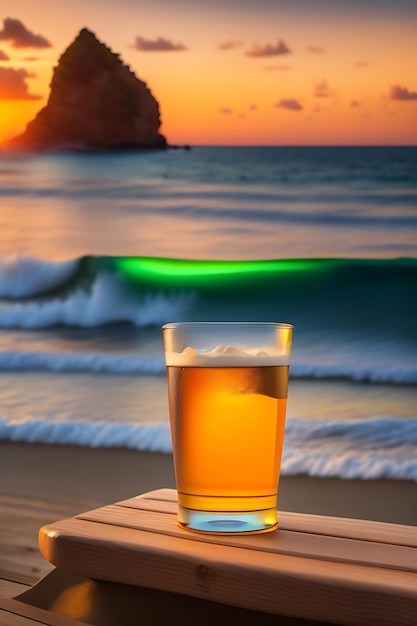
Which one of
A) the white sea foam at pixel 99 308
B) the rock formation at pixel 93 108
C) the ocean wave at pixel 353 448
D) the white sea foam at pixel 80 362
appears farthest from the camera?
the rock formation at pixel 93 108

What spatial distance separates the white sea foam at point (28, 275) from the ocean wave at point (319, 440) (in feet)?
5.91

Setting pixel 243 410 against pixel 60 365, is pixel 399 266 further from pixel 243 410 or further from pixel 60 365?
pixel 243 410

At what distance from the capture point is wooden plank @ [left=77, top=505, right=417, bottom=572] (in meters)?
0.82

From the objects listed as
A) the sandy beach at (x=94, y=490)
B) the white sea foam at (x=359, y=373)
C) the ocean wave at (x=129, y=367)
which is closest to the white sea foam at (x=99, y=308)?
the ocean wave at (x=129, y=367)

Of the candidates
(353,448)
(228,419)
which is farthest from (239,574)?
(353,448)

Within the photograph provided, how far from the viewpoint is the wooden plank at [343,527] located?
0.90 meters

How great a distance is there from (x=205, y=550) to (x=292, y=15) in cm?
493

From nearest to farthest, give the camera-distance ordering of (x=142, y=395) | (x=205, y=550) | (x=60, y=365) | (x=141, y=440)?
(x=205, y=550), (x=141, y=440), (x=142, y=395), (x=60, y=365)

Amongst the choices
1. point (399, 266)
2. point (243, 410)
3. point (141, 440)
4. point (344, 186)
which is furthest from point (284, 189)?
point (243, 410)

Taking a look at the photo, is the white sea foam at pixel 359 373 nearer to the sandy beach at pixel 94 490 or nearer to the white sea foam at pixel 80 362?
the white sea foam at pixel 80 362

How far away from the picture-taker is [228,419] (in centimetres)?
87

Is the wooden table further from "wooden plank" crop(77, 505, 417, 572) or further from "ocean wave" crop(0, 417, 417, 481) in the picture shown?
"ocean wave" crop(0, 417, 417, 481)

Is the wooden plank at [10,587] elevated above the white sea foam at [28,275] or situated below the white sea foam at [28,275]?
below

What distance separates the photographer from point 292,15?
5.38m
